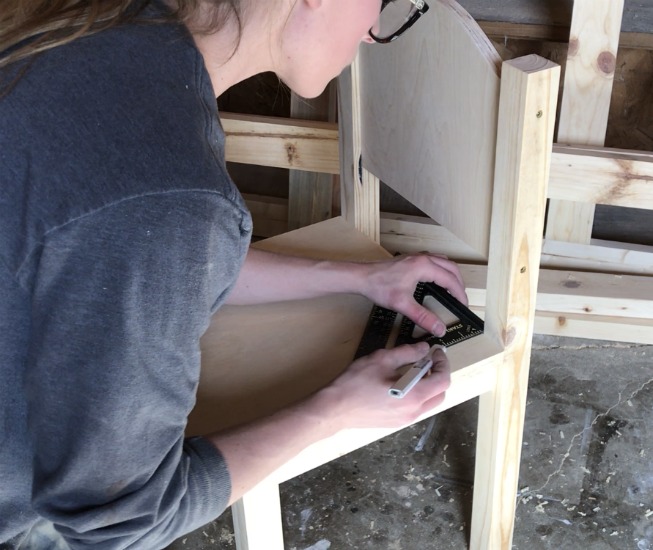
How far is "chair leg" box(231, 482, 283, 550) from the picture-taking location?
1089mm

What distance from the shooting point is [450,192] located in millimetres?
1182

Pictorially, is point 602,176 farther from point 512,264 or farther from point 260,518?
point 260,518

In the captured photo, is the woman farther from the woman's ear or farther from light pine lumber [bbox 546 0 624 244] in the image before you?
light pine lumber [bbox 546 0 624 244]

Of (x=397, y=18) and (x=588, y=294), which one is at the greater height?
(x=397, y=18)

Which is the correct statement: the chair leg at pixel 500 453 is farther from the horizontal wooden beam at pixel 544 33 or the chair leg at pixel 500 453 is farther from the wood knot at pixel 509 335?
the horizontal wooden beam at pixel 544 33

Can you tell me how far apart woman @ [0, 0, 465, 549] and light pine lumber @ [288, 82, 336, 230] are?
1.15 m

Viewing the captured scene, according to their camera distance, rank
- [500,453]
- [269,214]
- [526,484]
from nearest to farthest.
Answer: [500,453]
[526,484]
[269,214]

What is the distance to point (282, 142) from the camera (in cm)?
195

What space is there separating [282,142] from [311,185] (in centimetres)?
21

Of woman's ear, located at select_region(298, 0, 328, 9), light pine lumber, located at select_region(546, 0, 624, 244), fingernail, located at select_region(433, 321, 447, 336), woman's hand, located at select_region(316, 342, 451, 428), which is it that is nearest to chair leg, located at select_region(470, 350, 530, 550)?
fingernail, located at select_region(433, 321, 447, 336)

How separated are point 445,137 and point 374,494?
2.73 ft


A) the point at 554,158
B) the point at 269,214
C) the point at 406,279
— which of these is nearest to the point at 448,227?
the point at 406,279

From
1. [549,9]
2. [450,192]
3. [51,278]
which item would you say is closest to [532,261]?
[450,192]

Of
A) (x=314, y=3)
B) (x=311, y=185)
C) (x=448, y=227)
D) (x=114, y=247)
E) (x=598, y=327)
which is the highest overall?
(x=314, y=3)
